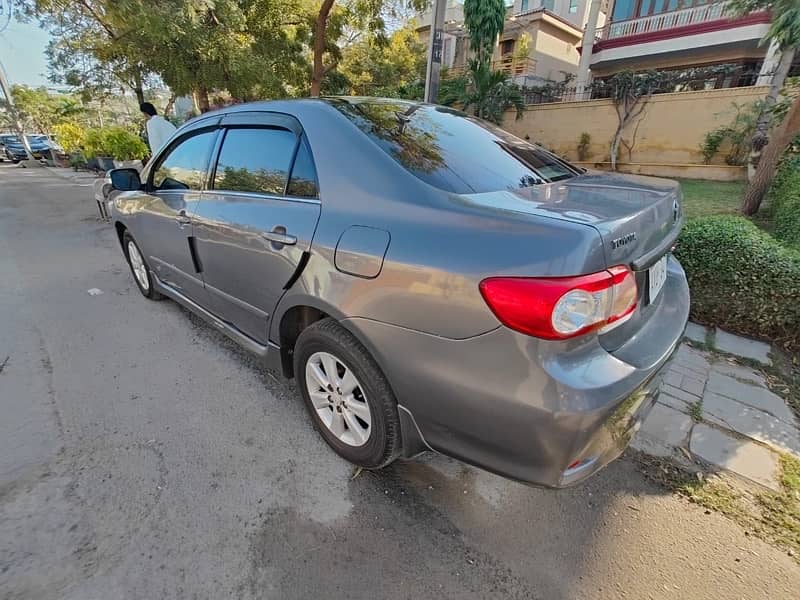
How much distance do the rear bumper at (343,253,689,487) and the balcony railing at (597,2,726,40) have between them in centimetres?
1922

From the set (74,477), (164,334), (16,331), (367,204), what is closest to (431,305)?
(367,204)

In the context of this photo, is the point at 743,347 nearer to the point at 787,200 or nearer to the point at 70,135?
the point at 787,200

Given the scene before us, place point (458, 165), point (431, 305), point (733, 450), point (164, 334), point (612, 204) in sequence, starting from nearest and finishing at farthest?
point (431, 305) → point (612, 204) → point (458, 165) → point (733, 450) → point (164, 334)

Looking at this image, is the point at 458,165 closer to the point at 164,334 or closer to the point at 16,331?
the point at 164,334

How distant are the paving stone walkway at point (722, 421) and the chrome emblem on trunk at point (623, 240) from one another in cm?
130

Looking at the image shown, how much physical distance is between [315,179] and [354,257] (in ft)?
1.64

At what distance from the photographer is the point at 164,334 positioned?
3.29 m

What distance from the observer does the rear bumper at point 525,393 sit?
1.24 metres

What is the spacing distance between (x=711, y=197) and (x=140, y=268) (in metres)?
9.87

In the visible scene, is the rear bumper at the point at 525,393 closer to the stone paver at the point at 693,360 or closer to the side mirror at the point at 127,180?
the stone paver at the point at 693,360

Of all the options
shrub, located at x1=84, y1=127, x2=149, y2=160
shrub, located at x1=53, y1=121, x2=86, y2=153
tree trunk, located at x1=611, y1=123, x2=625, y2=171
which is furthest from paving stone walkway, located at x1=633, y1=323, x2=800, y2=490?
shrub, located at x1=53, y1=121, x2=86, y2=153

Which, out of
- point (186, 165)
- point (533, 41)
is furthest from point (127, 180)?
point (533, 41)

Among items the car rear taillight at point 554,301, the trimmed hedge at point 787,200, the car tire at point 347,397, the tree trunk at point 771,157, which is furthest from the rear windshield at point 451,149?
the tree trunk at point 771,157

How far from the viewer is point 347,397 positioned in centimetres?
189
